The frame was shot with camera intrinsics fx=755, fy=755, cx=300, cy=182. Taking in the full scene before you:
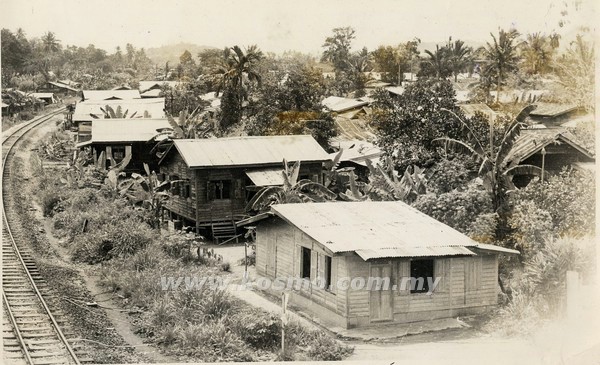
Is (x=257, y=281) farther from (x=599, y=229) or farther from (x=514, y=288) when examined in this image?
(x=599, y=229)

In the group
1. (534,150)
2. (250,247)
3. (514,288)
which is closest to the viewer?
(514,288)

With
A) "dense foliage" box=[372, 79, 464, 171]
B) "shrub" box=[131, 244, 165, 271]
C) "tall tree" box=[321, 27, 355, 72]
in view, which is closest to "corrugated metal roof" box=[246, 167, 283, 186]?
"dense foliage" box=[372, 79, 464, 171]

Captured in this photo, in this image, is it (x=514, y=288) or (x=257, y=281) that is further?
(x=257, y=281)

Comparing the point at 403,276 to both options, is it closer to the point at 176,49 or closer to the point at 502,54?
the point at 502,54

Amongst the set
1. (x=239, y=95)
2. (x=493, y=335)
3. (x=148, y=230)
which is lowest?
(x=493, y=335)

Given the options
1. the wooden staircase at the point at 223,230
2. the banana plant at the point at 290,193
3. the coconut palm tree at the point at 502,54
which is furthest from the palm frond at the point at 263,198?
the coconut palm tree at the point at 502,54

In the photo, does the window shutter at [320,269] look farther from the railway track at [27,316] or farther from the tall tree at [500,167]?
the railway track at [27,316]

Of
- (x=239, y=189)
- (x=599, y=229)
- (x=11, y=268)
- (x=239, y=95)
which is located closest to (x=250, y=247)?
(x=239, y=189)
